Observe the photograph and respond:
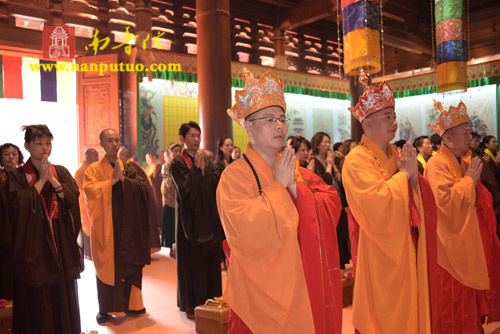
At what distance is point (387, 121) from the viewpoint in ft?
8.11

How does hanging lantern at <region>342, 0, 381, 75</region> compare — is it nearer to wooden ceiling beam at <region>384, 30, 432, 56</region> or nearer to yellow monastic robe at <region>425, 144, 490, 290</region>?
yellow monastic robe at <region>425, 144, 490, 290</region>

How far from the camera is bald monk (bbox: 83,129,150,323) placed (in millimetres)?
3734

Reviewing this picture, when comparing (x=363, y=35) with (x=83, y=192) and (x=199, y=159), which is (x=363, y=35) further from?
(x=83, y=192)

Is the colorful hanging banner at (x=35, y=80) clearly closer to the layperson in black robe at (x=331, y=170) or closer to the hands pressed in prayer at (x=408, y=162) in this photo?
the layperson in black robe at (x=331, y=170)

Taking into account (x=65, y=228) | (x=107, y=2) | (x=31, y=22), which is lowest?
(x=65, y=228)

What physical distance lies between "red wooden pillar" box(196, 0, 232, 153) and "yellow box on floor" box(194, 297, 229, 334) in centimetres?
328

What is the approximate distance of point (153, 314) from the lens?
3.92 meters

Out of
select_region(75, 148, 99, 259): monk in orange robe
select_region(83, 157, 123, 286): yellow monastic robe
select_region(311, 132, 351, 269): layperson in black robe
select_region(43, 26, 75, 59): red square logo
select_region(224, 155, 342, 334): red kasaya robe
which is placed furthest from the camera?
select_region(43, 26, 75, 59): red square logo

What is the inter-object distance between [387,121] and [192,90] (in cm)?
672

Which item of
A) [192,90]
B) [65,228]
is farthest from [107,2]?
[65,228]

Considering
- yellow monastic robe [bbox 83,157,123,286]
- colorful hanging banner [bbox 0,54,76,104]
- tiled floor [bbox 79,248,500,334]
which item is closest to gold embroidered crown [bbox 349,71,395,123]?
tiled floor [bbox 79,248,500,334]

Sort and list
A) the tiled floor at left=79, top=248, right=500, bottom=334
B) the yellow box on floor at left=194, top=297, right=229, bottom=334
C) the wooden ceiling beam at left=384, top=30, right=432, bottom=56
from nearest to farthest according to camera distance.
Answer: the yellow box on floor at left=194, top=297, right=229, bottom=334 → the tiled floor at left=79, top=248, right=500, bottom=334 → the wooden ceiling beam at left=384, top=30, right=432, bottom=56

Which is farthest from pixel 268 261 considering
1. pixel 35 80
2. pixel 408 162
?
pixel 35 80

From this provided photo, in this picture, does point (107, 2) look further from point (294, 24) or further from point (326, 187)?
point (326, 187)
